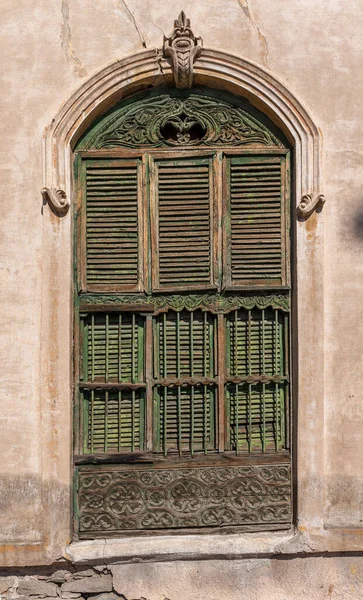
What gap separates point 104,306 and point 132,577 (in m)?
2.06

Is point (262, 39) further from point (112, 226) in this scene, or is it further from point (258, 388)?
point (258, 388)

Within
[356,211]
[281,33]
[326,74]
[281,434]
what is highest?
[281,33]

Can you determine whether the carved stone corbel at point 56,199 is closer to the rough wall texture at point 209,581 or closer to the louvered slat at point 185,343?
the louvered slat at point 185,343

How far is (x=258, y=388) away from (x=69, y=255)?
5.84 ft

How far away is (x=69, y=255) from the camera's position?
17.2 feet

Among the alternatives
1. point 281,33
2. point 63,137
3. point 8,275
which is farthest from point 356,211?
point 8,275

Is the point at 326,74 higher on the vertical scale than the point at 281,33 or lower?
lower

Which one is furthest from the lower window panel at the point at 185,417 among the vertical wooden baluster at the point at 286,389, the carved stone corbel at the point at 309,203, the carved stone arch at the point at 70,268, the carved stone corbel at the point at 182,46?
the carved stone corbel at the point at 182,46

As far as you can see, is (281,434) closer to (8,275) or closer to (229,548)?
(229,548)

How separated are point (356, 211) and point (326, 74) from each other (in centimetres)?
108

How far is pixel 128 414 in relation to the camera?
531 centimetres

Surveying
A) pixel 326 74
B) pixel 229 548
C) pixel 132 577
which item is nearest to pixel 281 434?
pixel 229 548

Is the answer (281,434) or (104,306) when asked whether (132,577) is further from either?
(104,306)

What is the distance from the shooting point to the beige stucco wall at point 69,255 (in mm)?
5176
